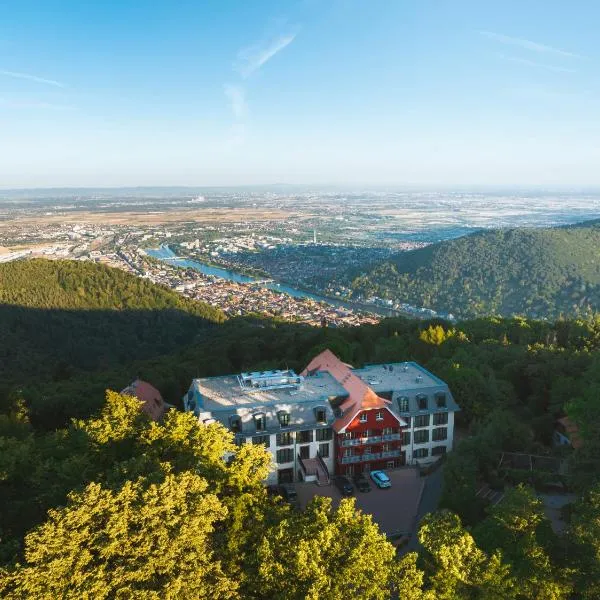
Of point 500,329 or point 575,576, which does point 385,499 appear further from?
point 500,329

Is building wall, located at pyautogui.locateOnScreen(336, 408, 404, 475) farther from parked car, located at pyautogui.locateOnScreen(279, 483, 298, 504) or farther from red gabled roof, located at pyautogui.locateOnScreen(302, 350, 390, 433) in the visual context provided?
parked car, located at pyautogui.locateOnScreen(279, 483, 298, 504)

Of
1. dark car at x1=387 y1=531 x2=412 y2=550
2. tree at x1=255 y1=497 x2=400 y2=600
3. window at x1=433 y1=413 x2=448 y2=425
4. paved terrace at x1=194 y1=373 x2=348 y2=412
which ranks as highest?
tree at x1=255 y1=497 x2=400 y2=600

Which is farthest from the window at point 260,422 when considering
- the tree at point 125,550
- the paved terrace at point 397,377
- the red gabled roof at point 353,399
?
the tree at point 125,550

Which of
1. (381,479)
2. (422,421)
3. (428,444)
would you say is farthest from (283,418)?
(428,444)

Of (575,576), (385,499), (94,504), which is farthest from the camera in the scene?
(385,499)

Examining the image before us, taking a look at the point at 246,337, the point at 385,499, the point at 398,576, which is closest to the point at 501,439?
the point at 385,499

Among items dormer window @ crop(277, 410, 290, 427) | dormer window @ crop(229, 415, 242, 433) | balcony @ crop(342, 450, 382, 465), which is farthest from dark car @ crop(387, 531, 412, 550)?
dormer window @ crop(229, 415, 242, 433)
